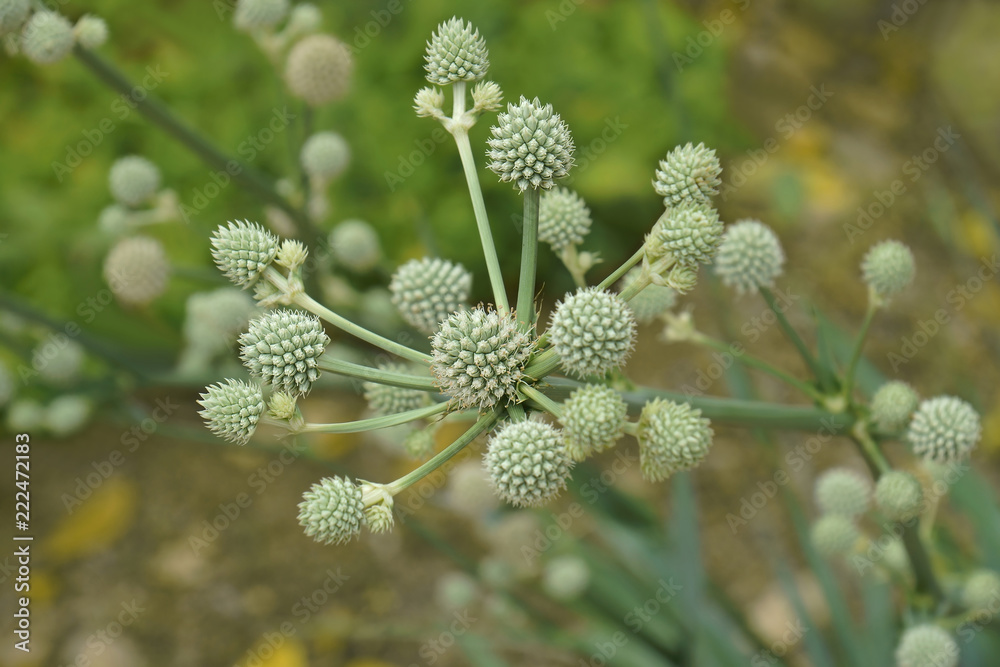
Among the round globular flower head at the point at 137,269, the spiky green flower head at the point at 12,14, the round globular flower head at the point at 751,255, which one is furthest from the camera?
the round globular flower head at the point at 137,269

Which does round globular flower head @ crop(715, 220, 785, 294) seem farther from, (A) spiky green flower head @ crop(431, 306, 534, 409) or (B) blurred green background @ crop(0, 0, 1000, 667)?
(B) blurred green background @ crop(0, 0, 1000, 667)

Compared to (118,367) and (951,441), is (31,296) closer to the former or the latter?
(118,367)

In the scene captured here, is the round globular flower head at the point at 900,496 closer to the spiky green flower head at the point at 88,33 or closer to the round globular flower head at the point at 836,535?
the round globular flower head at the point at 836,535

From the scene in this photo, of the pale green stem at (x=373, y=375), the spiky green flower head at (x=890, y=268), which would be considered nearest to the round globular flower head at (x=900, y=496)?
the spiky green flower head at (x=890, y=268)

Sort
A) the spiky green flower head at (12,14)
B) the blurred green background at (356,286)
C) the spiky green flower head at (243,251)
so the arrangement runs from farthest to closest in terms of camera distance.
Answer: the blurred green background at (356,286)
the spiky green flower head at (12,14)
the spiky green flower head at (243,251)

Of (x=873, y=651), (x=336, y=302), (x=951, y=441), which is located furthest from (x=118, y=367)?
(x=873, y=651)

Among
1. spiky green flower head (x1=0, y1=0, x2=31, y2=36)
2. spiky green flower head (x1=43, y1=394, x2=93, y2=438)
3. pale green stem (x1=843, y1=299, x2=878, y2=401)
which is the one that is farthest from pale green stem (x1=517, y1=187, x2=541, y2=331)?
spiky green flower head (x1=43, y1=394, x2=93, y2=438)

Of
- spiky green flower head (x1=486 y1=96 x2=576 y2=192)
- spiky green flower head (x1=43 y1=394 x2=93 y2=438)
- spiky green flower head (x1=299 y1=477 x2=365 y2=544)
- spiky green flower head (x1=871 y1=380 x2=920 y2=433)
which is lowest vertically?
spiky green flower head (x1=43 y1=394 x2=93 y2=438)
